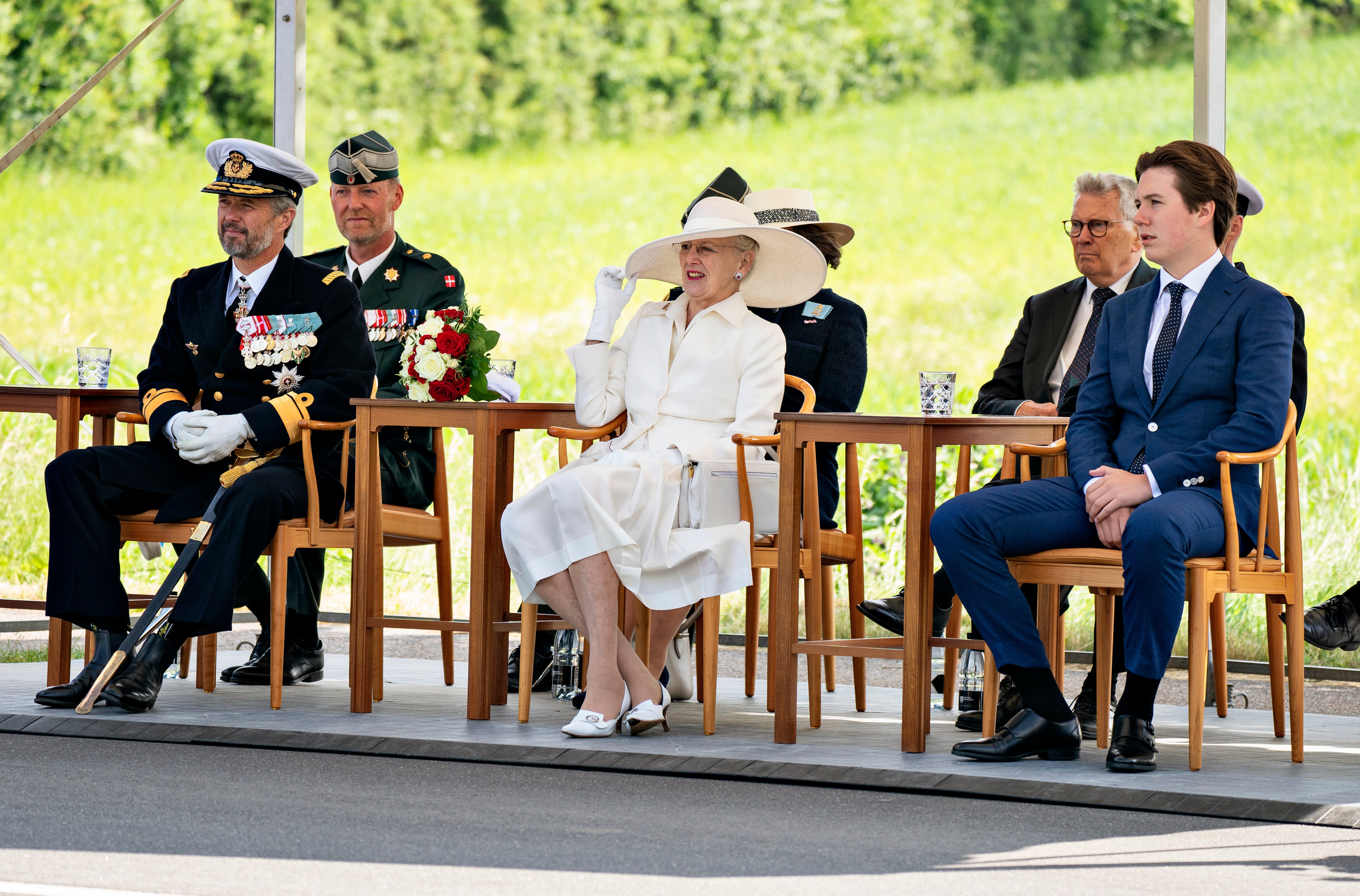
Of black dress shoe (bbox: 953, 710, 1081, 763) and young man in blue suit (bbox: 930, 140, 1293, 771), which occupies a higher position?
young man in blue suit (bbox: 930, 140, 1293, 771)

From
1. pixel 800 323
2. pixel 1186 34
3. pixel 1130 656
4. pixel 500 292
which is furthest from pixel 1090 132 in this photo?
pixel 1130 656

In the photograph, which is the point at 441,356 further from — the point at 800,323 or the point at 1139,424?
the point at 1139,424

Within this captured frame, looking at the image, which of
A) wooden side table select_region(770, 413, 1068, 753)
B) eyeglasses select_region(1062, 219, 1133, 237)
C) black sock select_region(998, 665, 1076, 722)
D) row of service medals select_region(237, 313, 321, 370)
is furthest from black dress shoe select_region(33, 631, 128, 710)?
eyeglasses select_region(1062, 219, 1133, 237)

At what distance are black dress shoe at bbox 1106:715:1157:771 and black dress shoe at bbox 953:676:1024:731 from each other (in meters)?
0.67

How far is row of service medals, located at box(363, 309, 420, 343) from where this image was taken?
17.9 ft

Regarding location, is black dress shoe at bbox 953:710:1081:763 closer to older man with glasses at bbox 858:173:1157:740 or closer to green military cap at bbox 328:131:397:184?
older man with glasses at bbox 858:173:1157:740

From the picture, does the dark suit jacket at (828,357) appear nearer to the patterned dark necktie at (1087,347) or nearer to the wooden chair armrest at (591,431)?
the wooden chair armrest at (591,431)

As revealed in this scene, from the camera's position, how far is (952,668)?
5082mm

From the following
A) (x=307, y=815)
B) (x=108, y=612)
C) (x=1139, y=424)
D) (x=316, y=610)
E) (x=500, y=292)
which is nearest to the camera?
(x=307, y=815)

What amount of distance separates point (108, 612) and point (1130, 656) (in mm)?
2458

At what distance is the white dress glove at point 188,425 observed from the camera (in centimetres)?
477

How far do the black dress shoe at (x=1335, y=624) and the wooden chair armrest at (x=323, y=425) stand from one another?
8.34ft

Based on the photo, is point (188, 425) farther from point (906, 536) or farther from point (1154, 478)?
point (1154, 478)

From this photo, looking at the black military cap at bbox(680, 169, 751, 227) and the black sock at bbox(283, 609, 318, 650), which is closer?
the black military cap at bbox(680, 169, 751, 227)
